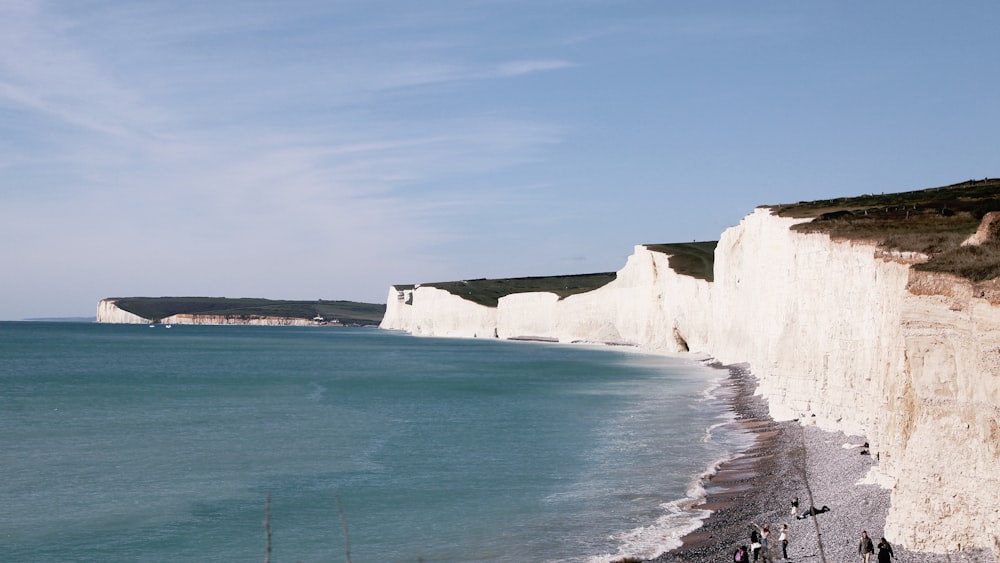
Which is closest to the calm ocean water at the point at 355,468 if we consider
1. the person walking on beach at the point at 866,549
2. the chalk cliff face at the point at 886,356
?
the chalk cliff face at the point at 886,356

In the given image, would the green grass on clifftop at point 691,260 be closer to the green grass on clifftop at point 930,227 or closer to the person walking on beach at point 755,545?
the green grass on clifftop at point 930,227

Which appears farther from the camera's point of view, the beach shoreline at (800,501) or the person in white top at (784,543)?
the person in white top at (784,543)

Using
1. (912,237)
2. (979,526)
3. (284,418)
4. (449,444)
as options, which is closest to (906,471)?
(979,526)

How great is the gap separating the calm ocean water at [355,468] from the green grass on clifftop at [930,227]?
649 centimetres

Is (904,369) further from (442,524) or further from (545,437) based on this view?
(545,437)

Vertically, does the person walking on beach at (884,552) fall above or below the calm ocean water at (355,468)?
above

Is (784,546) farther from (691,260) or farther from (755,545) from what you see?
(691,260)

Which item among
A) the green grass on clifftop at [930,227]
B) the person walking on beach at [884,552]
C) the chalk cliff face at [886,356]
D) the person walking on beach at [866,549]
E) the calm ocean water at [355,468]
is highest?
the green grass on clifftop at [930,227]

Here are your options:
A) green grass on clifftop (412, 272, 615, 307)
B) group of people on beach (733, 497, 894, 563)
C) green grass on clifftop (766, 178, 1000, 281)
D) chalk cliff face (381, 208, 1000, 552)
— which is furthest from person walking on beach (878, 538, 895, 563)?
green grass on clifftop (412, 272, 615, 307)

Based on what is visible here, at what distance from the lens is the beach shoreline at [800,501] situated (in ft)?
43.8

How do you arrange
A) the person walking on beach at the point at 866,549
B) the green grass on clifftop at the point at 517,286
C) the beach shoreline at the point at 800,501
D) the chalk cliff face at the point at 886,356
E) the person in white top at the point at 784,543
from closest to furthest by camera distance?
the chalk cliff face at the point at 886,356 → the person walking on beach at the point at 866,549 → the beach shoreline at the point at 800,501 → the person in white top at the point at 784,543 → the green grass on clifftop at the point at 517,286

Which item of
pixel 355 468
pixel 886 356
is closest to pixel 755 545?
pixel 886 356

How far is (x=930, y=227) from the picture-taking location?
27.6 meters

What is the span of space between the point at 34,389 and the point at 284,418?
59.8 feet
